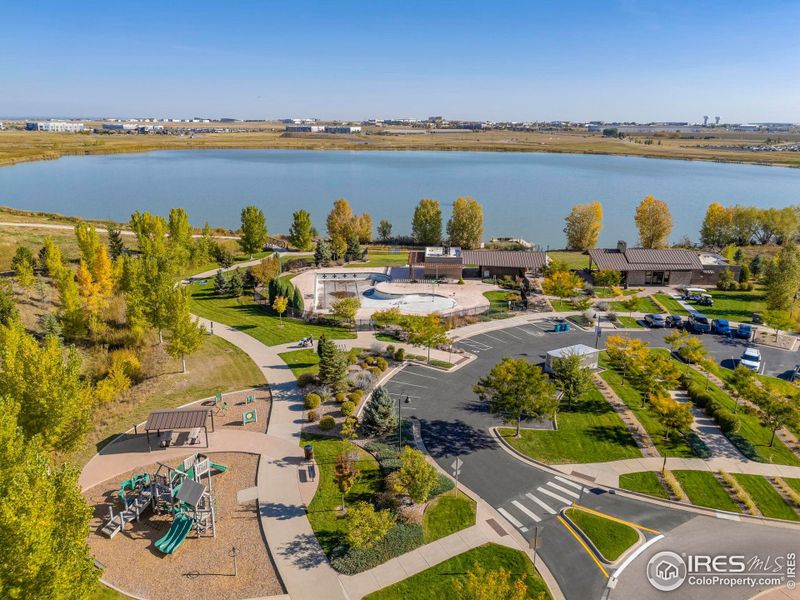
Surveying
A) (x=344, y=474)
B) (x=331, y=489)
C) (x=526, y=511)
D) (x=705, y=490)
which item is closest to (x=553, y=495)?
(x=526, y=511)

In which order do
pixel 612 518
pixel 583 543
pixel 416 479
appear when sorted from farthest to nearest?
1. pixel 612 518
2. pixel 416 479
3. pixel 583 543

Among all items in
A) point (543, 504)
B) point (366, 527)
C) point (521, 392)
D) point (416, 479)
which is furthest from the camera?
point (521, 392)

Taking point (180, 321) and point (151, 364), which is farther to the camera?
point (151, 364)

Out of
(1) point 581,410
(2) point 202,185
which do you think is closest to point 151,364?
(1) point 581,410

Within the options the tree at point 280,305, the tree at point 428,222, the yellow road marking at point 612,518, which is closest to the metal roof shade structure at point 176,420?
the tree at point 280,305

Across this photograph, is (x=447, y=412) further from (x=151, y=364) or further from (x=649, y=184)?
(x=649, y=184)

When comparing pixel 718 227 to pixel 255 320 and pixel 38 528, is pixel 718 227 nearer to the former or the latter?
pixel 255 320

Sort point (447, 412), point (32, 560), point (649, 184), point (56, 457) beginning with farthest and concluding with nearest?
1. point (649, 184)
2. point (447, 412)
3. point (56, 457)
4. point (32, 560)
